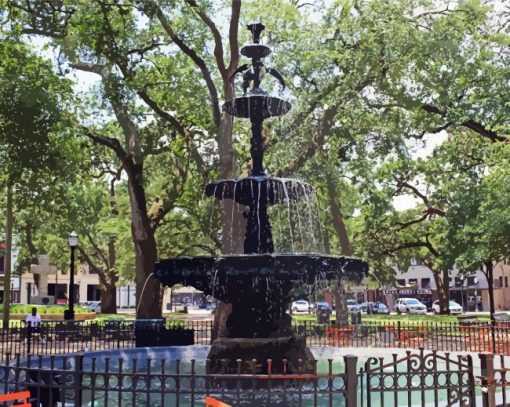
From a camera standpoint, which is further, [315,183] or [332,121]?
[315,183]

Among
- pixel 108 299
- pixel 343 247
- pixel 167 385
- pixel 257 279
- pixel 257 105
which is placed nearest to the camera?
pixel 257 279

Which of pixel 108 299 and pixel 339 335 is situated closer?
pixel 339 335

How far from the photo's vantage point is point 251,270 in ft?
36.2

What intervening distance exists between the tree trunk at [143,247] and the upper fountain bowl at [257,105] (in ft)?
50.6

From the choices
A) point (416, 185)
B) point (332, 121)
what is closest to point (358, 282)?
point (332, 121)

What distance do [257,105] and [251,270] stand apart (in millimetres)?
3970

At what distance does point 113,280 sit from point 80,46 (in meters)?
33.2

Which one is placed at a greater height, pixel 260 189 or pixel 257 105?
pixel 257 105

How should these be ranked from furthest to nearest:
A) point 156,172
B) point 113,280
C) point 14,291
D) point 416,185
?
point 14,291 → point 113,280 → point 416,185 → point 156,172

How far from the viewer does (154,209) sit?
3141 centimetres

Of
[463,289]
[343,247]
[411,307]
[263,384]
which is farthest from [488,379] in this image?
[463,289]

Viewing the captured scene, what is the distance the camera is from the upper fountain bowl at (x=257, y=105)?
43.4 feet

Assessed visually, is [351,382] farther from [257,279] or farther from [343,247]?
[343,247]

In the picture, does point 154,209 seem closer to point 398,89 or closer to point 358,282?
point 398,89
